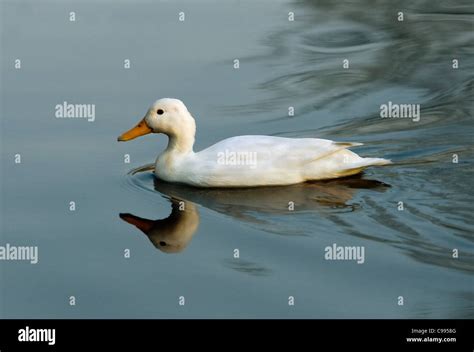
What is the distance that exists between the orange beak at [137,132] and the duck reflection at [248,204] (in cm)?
64

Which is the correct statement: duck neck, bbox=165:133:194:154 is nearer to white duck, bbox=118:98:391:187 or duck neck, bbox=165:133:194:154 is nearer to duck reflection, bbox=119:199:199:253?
white duck, bbox=118:98:391:187

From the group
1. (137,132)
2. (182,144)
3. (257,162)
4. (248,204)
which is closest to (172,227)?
(248,204)

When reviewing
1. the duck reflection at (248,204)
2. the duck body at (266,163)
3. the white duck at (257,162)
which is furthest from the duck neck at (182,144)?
the duck reflection at (248,204)

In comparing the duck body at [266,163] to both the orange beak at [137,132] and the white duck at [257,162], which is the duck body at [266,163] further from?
the orange beak at [137,132]

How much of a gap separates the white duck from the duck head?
1 cm

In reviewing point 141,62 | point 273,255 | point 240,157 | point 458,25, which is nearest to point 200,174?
point 240,157

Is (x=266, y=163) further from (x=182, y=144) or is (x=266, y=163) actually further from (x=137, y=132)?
(x=137, y=132)

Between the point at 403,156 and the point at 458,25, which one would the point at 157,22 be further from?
the point at 403,156

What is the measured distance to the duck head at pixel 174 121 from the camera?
491 inches

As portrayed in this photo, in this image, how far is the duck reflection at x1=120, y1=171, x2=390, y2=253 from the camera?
1098cm

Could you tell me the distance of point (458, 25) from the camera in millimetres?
17750

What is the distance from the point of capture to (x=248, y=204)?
11586 mm

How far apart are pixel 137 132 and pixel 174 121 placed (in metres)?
0.54

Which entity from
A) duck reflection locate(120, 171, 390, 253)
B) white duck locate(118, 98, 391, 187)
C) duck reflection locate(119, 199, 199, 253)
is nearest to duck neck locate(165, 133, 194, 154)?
white duck locate(118, 98, 391, 187)
